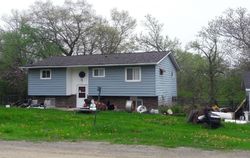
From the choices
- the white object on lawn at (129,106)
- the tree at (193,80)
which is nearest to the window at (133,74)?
the white object on lawn at (129,106)

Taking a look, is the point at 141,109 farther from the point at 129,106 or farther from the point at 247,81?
the point at 247,81

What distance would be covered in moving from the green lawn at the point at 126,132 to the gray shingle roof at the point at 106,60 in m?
10.7

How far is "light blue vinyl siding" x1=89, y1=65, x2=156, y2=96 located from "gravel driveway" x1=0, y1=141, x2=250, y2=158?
18.7 metres

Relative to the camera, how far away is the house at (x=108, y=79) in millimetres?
33531

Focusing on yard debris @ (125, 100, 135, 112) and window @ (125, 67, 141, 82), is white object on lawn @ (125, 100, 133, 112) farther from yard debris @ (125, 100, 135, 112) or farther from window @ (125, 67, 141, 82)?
window @ (125, 67, 141, 82)

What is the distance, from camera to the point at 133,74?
34.2m

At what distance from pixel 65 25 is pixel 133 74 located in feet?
59.5

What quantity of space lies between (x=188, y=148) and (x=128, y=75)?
806 inches

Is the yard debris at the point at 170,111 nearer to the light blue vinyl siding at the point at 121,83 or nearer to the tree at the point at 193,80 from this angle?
the light blue vinyl siding at the point at 121,83

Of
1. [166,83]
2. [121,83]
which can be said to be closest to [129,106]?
[121,83]

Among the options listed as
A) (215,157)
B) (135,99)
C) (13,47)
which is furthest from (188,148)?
(13,47)

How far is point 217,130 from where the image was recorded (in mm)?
20594

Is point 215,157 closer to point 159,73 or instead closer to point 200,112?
point 200,112

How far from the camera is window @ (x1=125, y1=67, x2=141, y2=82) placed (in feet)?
111
